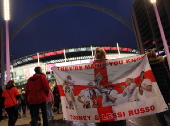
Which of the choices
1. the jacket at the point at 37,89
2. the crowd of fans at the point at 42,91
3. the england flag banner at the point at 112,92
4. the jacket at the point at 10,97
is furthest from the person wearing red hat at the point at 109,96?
the jacket at the point at 10,97

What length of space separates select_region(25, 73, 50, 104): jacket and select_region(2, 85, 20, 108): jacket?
1368 millimetres

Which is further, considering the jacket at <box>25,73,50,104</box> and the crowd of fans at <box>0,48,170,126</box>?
the jacket at <box>25,73,50,104</box>

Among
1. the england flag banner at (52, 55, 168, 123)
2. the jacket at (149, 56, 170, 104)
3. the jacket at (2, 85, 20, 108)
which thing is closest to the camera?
the england flag banner at (52, 55, 168, 123)

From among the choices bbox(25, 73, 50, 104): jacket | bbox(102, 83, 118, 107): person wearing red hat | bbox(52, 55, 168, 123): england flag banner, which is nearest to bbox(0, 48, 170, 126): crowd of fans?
bbox(25, 73, 50, 104): jacket

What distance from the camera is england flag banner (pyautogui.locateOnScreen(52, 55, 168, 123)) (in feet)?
10.3

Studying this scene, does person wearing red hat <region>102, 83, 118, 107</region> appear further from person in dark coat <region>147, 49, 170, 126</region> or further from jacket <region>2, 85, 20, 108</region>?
jacket <region>2, 85, 20, 108</region>

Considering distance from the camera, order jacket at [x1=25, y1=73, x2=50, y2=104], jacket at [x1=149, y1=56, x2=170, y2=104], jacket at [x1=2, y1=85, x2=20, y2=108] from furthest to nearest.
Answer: jacket at [x1=2, y1=85, x2=20, y2=108] < jacket at [x1=25, y1=73, x2=50, y2=104] < jacket at [x1=149, y1=56, x2=170, y2=104]

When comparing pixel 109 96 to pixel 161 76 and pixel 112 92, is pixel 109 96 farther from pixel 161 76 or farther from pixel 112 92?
pixel 161 76

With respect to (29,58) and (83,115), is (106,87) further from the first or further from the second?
(29,58)

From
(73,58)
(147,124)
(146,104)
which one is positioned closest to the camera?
(146,104)

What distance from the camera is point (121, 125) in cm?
296

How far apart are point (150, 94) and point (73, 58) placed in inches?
2396

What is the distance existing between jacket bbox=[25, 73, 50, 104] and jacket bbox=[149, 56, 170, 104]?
3.12 metres

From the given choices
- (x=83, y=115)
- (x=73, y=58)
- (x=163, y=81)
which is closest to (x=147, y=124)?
(x=163, y=81)
